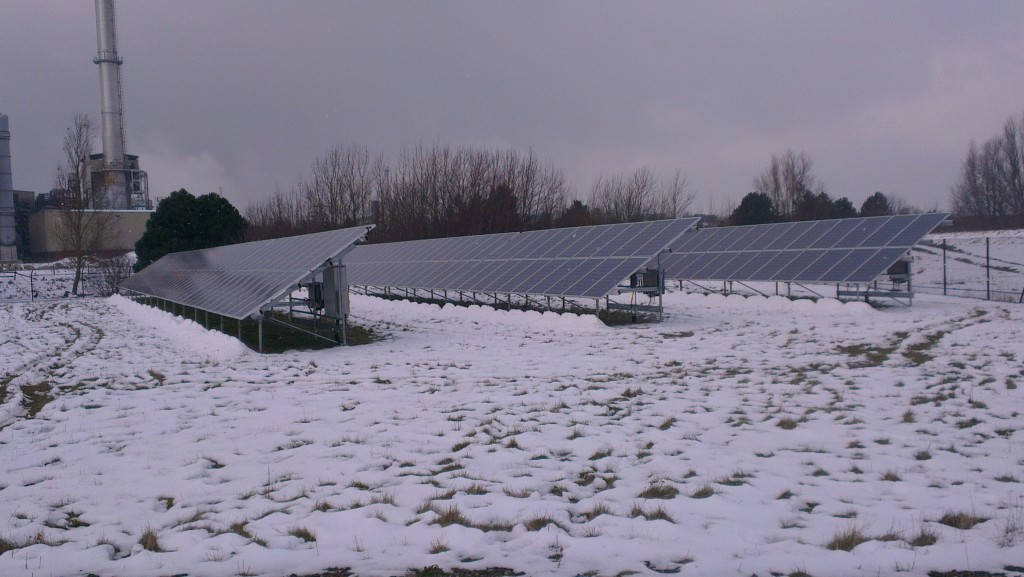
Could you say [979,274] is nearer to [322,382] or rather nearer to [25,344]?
[322,382]

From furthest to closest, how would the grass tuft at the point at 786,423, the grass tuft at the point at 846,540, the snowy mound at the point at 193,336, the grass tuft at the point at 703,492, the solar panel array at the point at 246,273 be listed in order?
1. the solar panel array at the point at 246,273
2. the snowy mound at the point at 193,336
3. the grass tuft at the point at 786,423
4. the grass tuft at the point at 703,492
5. the grass tuft at the point at 846,540

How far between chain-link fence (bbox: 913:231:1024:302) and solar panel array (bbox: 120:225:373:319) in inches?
778

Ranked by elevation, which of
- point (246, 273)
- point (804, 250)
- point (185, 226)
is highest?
point (185, 226)

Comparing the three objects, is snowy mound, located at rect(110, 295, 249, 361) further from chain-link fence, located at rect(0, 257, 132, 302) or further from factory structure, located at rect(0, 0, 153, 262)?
factory structure, located at rect(0, 0, 153, 262)

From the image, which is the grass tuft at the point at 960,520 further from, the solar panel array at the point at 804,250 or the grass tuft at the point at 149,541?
the solar panel array at the point at 804,250

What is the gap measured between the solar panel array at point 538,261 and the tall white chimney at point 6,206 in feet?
175

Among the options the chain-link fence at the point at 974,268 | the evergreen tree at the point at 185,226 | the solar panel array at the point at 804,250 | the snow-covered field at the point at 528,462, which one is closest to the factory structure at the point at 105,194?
the evergreen tree at the point at 185,226

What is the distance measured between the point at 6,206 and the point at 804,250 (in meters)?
70.7

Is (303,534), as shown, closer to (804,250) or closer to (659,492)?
(659,492)

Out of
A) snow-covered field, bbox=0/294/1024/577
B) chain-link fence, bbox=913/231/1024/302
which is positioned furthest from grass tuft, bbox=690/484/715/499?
chain-link fence, bbox=913/231/1024/302

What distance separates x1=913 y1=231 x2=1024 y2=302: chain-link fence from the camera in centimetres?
2483

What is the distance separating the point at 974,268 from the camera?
30.7 meters

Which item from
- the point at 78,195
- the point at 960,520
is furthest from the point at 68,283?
the point at 960,520

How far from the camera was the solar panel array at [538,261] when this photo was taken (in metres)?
18.6
